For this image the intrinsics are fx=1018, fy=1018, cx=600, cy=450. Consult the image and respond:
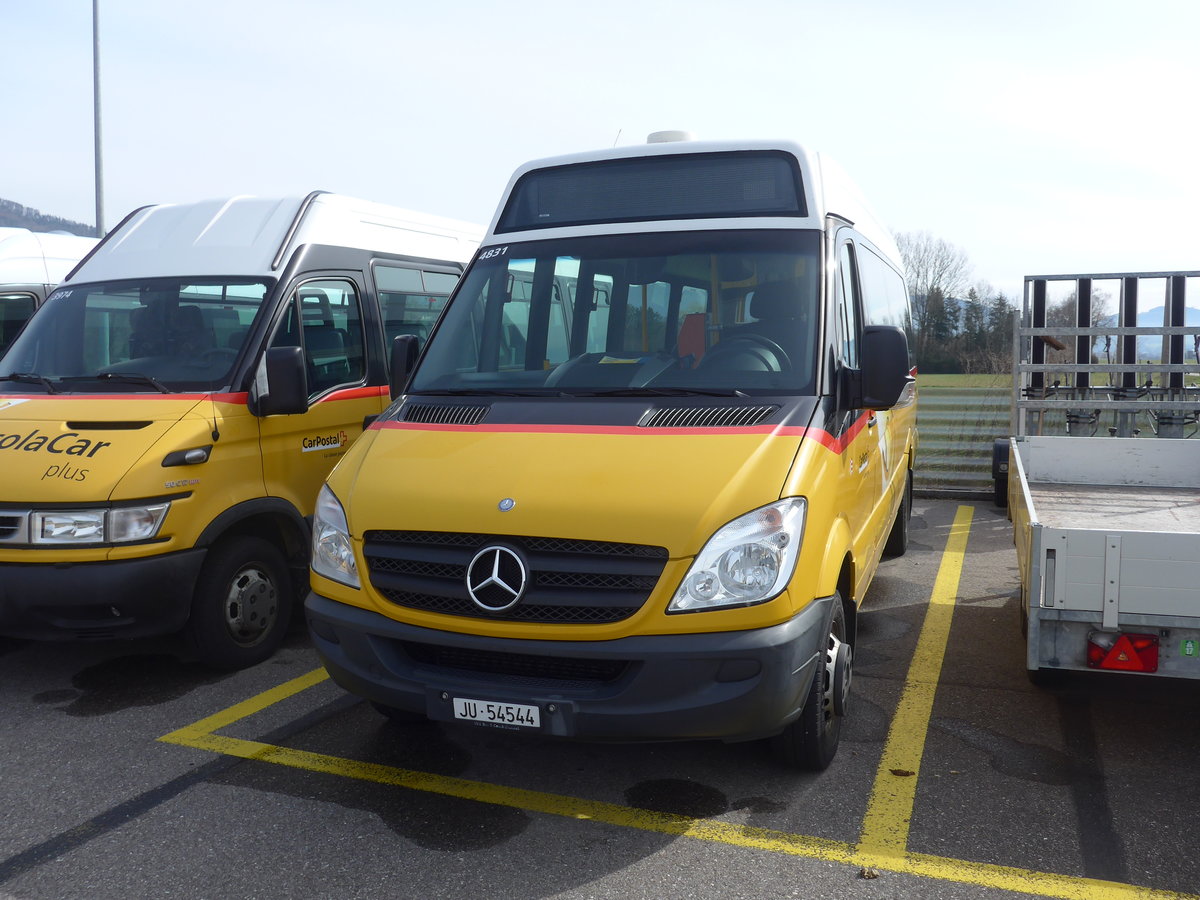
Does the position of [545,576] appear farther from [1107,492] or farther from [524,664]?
[1107,492]

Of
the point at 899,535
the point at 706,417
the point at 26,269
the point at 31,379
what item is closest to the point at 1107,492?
the point at 899,535

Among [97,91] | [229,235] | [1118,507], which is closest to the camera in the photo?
[1118,507]

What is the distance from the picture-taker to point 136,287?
599 cm

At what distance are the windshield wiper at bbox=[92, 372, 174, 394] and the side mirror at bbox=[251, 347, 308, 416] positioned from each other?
0.45m

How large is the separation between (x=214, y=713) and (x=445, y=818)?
1.68 m

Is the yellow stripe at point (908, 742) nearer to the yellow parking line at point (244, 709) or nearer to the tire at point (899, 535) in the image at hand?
the tire at point (899, 535)

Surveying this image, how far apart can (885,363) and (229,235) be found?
4051 mm

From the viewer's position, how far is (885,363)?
4121 millimetres

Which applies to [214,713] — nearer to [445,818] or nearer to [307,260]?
[445,818]

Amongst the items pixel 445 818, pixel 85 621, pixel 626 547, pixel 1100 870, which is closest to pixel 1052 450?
pixel 1100 870

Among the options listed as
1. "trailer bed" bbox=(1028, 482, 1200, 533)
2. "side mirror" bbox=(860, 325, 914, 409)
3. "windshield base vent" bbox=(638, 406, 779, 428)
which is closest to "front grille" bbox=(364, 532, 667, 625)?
"windshield base vent" bbox=(638, 406, 779, 428)

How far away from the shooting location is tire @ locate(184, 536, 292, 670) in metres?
5.21

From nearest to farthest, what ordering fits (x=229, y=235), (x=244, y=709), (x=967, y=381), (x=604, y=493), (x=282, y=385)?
1. (x=604, y=493)
2. (x=244, y=709)
3. (x=282, y=385)
4. (x=229, y=235)
5. (x=967, y=381)

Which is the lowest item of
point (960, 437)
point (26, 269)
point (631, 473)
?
point (960, 437)
